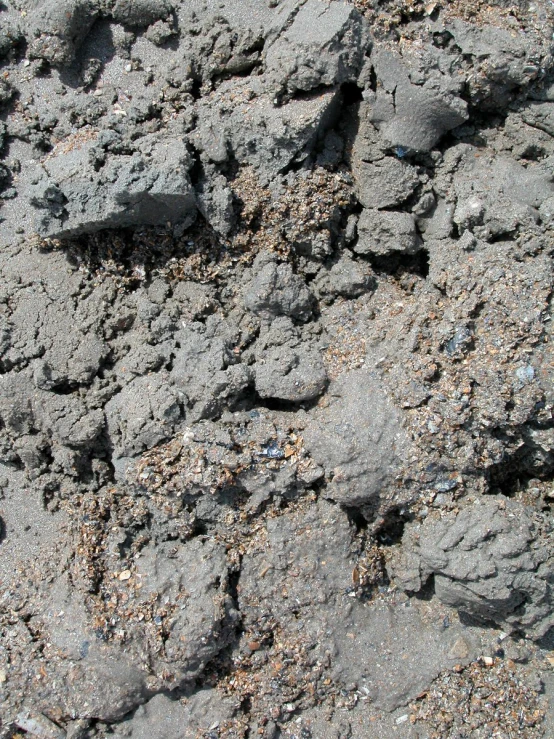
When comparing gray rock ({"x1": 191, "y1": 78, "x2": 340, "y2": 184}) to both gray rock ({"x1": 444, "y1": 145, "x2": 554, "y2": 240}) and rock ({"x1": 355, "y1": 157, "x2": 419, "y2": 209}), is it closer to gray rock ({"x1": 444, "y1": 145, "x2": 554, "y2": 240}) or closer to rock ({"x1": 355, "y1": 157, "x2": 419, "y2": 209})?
rock ({"x1": 355, "y1": 157, "x2": 419, "y2": 209})

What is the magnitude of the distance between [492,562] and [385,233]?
1316 mm

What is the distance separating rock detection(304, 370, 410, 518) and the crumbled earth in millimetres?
11

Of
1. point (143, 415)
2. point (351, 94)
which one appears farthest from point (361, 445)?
point (351, 94)

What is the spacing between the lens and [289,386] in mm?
2311

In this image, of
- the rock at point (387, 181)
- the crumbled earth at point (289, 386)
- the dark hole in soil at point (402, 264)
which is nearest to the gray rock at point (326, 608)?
the crumbled earth at point (289, 386)

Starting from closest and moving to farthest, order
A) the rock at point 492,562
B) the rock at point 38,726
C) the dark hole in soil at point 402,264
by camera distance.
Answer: the rock at point 492,562 → the rock at point 38,726 → the dark hole in soil at point 402,264

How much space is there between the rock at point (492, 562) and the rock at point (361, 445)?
27 centimetres

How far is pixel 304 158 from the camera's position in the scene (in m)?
2.37

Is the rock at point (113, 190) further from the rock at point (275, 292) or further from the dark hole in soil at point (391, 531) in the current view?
the dark hole in soil at point (391, 531)

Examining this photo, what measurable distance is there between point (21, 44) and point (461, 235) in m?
2.11

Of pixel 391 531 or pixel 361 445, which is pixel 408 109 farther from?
pixel 391 531

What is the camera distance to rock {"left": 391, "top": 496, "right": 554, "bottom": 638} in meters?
2.11

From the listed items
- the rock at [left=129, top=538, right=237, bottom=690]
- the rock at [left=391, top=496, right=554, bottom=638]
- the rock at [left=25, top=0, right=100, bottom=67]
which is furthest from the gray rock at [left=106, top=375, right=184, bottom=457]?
the rock at [left=25, top=0, right=100, bottom=67]

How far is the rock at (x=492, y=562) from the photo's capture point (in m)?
2.11
